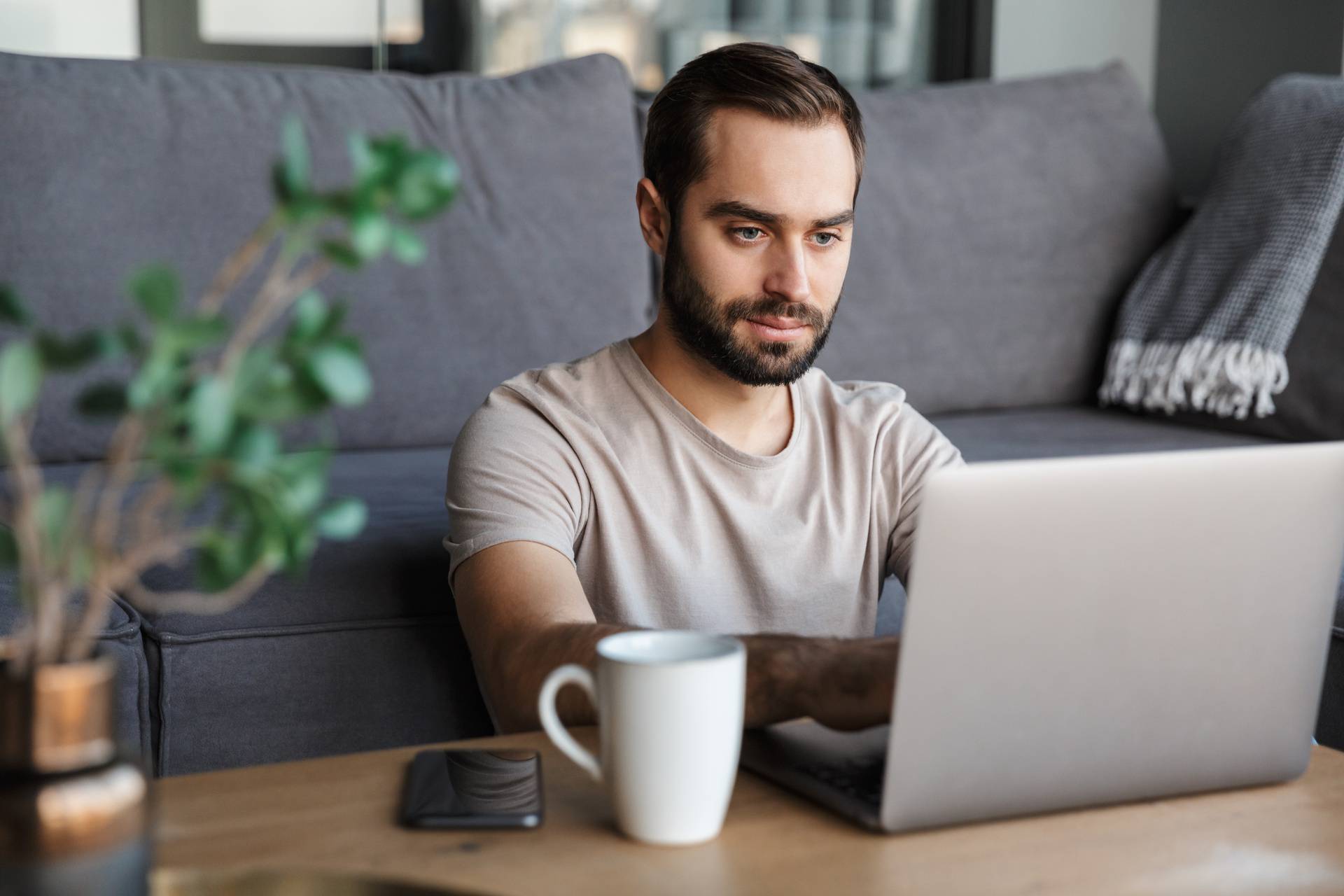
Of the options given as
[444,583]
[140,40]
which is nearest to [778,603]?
[444,583]

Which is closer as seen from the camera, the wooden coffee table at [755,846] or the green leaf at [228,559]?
the green leaf at [228,559]

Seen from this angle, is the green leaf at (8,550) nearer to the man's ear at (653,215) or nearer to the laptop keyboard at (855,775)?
the laptop keyboard at (855,775)

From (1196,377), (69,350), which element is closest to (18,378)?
Result: (69,350)

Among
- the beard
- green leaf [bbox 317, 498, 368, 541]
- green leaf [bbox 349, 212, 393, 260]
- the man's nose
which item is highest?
green leaf [bbox 349, 212, 393, 260]

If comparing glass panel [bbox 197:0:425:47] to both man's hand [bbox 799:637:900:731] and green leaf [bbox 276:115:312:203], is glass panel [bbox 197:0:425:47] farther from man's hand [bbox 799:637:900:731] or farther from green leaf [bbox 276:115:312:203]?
green leaf [bbox 276:115:312:203]

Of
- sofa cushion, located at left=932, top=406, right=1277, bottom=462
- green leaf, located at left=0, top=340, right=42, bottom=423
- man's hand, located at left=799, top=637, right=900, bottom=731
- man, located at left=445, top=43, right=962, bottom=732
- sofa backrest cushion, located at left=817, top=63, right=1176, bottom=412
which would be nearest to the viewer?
green leaf, located at left=0, top=340, right=42, bottom=423

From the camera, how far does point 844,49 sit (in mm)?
3371

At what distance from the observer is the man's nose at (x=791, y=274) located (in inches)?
53.7

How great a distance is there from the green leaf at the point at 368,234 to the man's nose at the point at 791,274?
0.89 meters

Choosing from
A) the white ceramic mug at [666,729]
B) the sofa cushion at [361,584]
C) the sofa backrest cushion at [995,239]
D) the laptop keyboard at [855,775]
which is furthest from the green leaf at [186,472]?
the sofa backrest cushion at [995,239]

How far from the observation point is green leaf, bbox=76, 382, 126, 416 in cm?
50

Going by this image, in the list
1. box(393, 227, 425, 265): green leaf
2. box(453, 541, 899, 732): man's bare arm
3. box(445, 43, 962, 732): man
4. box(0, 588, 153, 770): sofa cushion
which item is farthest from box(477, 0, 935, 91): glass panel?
box(393, 227, 425, 265): green leaf

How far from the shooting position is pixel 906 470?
1422 mm

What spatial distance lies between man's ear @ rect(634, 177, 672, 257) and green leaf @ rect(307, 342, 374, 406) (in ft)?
3.34
